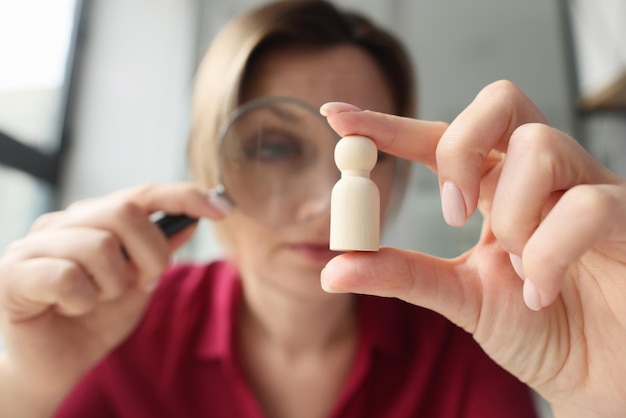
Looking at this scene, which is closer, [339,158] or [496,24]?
[339,158]

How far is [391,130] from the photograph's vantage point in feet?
1.90

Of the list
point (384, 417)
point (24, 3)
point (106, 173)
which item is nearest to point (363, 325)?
point (384, 417)

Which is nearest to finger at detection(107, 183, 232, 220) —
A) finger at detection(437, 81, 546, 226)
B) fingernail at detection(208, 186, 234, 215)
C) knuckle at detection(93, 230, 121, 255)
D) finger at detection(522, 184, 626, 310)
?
fingernail at detection(208, 186, 234, 215)

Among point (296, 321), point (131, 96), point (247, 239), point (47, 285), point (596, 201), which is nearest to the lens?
point (596, 201)

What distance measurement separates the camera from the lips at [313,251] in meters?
1.10

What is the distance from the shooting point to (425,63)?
199 cm

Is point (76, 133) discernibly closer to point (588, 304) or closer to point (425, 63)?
point (425, 63)

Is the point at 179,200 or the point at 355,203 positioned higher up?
the point at 355,203

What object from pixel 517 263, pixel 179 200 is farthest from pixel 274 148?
pixel 517 263

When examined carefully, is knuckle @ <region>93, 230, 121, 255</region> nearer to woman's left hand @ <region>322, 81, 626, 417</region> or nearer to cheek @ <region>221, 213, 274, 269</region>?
cheek @ <region>221, 213, 274, 269</region>

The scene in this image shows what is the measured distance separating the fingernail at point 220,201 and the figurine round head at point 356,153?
19.2 inches

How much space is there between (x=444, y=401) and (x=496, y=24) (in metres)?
1.78

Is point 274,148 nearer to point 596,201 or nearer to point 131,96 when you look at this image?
point 596,201

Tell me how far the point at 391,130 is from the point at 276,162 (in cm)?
44
